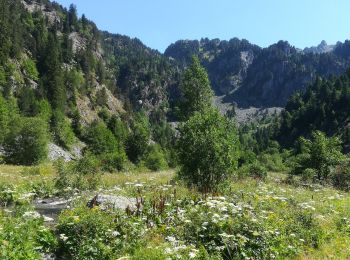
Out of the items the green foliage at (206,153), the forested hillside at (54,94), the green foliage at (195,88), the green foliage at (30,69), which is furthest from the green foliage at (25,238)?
the green foliage at (30,69)

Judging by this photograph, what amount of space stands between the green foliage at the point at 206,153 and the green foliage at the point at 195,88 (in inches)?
1023

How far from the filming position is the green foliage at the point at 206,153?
19.8 m

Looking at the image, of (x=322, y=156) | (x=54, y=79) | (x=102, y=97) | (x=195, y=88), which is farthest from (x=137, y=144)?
(x=322, y=156)

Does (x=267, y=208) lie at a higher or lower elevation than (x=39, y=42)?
lower

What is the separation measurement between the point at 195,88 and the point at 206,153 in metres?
28.2

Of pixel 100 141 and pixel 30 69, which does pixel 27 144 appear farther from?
pixel 30 69

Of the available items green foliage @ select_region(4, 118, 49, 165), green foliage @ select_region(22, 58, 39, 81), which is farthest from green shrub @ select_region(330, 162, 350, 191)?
green foliage @ select_region(22, 58, 39, 81)

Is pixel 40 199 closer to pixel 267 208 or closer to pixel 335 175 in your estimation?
pixel 267 208

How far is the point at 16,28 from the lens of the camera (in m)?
Answer: 122

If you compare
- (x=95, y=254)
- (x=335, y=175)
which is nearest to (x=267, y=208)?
(x=95, y=254)

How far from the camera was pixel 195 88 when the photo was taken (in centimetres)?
4756

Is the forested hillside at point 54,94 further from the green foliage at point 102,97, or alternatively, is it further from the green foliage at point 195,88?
the green foliage at point 195,88

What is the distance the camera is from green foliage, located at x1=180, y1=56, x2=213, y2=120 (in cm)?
4744

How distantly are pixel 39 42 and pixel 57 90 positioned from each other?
23.7 meters
